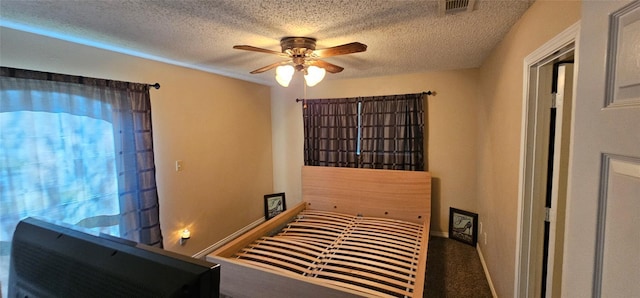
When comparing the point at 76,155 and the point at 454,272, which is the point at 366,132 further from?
the point at 76,155

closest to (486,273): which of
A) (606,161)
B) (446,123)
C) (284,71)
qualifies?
(446,123)

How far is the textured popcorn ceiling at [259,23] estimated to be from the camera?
58.4 inches

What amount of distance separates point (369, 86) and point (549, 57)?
2497 millimetres

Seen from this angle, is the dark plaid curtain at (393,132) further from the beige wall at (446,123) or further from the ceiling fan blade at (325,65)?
the ceiling fan blade at (325,65)

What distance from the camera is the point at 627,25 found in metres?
0.52

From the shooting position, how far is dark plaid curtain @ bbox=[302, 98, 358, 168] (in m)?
3.86

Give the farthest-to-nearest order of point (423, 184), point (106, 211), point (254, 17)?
point (423, 184)
point (106, 211)
point (254, 17)

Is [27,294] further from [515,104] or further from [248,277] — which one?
[515,104]

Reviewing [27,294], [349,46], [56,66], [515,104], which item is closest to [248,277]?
[27,294]

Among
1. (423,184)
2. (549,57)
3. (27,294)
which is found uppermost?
(549,57)

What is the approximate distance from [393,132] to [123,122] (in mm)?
3052

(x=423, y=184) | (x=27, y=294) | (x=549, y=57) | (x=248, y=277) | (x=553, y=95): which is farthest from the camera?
(x=423, y=184)

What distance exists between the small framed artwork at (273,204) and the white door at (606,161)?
3.82 metres

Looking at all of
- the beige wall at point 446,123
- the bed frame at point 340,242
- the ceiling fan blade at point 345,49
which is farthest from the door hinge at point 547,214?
the beige wall at point 446,123
